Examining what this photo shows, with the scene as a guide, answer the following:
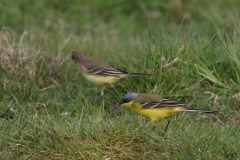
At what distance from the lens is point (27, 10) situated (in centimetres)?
1045

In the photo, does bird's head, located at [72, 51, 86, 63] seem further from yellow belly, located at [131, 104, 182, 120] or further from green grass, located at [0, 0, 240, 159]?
yellow belly, located at [131, 104, 182, 120]

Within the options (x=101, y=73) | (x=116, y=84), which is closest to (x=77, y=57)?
(x=101, y=73)

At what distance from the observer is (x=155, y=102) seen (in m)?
5.61

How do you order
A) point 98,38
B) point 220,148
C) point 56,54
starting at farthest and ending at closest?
point 98,38 → point 56,54 → point 220,148

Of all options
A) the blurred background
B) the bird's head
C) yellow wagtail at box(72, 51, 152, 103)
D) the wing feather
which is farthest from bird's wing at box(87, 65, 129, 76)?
the blurred background

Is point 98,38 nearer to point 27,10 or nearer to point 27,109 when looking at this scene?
point 27,10

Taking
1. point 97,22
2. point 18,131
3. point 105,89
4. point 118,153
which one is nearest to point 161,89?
point 105,89

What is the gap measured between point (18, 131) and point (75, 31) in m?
5.79

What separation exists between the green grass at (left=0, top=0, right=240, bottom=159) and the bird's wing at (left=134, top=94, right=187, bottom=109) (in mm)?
336

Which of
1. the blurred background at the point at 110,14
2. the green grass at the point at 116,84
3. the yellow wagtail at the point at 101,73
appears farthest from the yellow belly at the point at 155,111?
the blurred background at the point at 110,14

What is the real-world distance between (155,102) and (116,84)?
57.2 inches

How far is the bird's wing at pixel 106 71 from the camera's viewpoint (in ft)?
21.8

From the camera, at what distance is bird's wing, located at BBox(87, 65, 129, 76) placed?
665 cm

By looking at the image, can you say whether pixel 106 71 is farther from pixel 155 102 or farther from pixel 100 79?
pixel 155 102
